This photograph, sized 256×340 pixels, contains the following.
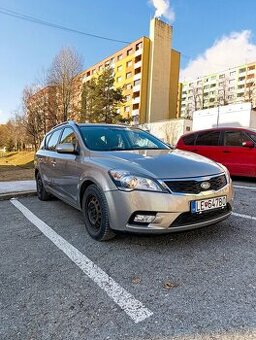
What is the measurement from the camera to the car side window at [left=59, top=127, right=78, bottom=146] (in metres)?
4.73

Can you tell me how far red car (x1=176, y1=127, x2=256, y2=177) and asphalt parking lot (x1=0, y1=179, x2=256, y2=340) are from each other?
4403 mm

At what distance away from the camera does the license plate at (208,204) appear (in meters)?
3.25

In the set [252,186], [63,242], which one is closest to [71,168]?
[63,242]

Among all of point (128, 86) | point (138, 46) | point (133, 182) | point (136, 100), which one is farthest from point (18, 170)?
point (128, 86)

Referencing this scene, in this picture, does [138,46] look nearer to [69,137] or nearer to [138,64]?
[138,64]

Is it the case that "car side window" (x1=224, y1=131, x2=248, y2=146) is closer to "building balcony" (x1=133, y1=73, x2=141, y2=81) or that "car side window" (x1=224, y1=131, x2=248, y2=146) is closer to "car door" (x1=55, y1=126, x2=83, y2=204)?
"car door" (x1=55, y1=126, x2=83, y2=204)

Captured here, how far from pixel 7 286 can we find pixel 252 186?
6.38m

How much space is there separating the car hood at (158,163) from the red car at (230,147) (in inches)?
194

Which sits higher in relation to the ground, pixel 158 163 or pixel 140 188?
pixel 158 163

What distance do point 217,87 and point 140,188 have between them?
101 m

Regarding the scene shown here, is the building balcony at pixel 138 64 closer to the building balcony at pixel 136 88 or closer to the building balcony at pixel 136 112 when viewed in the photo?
the building balcony at pixel 136 88

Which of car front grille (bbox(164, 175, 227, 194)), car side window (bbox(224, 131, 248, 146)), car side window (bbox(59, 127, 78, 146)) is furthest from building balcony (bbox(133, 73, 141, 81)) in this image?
car front grille (bbox(164, 175, 227, 194))

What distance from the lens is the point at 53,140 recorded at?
606 centimetres

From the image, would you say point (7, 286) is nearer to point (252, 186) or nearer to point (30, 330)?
point (30, 330)
